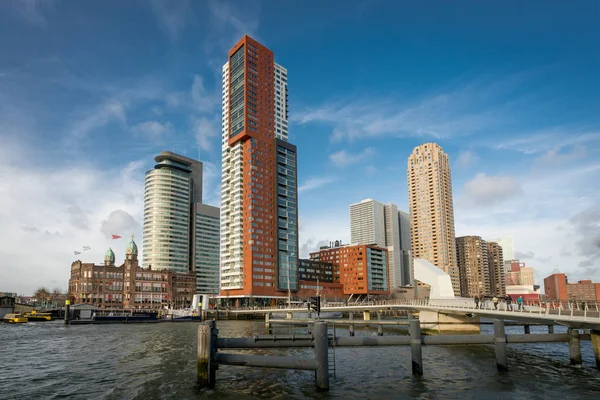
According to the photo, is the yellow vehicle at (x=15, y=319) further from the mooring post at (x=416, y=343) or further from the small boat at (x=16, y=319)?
the mooring post at (x=416, y=343)

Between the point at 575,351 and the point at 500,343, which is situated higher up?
the point at 500,343

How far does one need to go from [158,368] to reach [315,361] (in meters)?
20.7

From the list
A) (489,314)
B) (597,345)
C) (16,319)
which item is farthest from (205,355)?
(16,319)

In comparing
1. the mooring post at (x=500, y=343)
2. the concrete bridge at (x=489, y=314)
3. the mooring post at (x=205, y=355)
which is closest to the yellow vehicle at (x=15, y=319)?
the concrete bridge at (x=489, y=314)

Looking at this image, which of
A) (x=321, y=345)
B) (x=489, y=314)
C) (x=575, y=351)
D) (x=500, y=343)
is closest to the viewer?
(x=321, y=345)

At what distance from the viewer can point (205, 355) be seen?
2958 centimetres

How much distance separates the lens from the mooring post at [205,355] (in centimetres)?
2919

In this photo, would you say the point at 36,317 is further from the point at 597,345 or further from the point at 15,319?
the point at 597,345

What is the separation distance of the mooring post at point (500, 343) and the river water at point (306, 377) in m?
0.73

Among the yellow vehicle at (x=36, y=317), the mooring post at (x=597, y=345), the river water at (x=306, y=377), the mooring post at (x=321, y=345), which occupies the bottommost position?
the yellow vehicle at (x=36, y=317)

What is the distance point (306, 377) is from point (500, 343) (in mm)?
15761

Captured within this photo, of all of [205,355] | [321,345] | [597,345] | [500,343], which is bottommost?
[597,345]

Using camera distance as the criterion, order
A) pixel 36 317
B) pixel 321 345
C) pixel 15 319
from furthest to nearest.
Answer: pixel 36 317
pixel 15 319
pixel 321 345

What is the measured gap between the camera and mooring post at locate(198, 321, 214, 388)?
2919 cm
